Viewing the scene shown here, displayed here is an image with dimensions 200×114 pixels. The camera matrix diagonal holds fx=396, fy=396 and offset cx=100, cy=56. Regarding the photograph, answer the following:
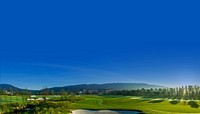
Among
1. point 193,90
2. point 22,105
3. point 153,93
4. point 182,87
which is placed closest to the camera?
point 22,105

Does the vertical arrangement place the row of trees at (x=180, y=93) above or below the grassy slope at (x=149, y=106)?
above

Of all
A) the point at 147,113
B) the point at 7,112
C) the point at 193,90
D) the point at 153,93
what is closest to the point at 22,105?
the point at 7,112

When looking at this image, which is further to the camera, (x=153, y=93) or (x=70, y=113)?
(x=153, y=93)

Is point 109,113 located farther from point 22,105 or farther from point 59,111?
point 22,105

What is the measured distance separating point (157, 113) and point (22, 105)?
38044 millimetres

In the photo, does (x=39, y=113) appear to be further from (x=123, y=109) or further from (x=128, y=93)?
(x=128, y=93)

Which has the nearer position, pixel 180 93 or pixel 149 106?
pixel 149 106

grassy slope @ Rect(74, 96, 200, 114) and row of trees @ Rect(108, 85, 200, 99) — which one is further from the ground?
row of trees @ Rect(108, 85, 200, 99)

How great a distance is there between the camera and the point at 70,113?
77312mm

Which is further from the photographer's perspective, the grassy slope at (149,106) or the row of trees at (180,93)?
the row of trees at (180,93)

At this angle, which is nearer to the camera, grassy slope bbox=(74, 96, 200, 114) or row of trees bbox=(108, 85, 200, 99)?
grassy slope bbox=(74, 96, 200, 114)

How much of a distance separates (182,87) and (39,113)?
100 m

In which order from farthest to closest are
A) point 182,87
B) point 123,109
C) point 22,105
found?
point 182,87, point 22,105, point 123,109

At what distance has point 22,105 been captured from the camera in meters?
99.7
